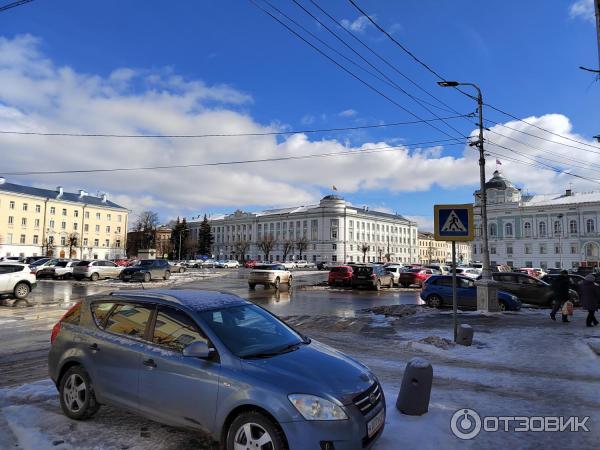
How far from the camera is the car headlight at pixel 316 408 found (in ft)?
11.1

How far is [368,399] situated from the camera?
149 inches

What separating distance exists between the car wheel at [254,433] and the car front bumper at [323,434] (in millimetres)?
108

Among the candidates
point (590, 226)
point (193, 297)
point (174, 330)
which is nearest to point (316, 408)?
point (174, 330)

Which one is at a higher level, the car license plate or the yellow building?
the yellow building

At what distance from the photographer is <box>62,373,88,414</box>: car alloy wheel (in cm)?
477

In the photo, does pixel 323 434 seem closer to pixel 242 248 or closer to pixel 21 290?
pixel 21 290

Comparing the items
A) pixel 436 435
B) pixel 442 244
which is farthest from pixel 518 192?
pixel 436 435

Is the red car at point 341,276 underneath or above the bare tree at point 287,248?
underneath

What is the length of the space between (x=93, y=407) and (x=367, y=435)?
3120 mm

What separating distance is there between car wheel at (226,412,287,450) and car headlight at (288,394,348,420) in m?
0.26

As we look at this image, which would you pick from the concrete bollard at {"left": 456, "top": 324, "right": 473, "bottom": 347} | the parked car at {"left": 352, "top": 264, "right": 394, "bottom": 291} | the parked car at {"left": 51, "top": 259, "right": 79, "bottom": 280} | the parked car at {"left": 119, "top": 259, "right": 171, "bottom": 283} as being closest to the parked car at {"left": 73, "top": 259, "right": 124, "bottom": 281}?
the parked car at {"left": 51, "top": 259, "right": 79, "bottom": 280}

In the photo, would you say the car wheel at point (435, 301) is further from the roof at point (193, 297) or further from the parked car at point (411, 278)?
the roof at point (193, 297)

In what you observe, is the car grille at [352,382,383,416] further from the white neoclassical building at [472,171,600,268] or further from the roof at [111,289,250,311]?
the white neoclassical building at [472,171,600,268]

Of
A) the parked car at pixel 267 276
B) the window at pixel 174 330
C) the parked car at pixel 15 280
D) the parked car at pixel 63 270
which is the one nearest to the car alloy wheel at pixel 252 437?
the window at pixel 174 330
